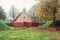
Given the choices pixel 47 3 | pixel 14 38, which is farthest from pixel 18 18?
pixel 14 38

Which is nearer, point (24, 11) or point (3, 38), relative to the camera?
point (3, 38)

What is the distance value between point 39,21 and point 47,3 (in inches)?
22.9

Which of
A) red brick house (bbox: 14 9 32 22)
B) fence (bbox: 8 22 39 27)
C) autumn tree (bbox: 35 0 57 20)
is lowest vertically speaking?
fence (bbox: 8 22 39 27)

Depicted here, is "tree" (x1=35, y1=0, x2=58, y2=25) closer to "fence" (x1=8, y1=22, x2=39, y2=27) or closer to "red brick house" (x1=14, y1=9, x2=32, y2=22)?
"fence" (x1=8, y1=22, x2=39, y2=27)

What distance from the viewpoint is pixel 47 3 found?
4.48 metres

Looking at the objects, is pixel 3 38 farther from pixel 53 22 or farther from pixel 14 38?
pixel 53 22

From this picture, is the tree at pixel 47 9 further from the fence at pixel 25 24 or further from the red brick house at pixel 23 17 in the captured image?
the red brick house at pixel 23 17

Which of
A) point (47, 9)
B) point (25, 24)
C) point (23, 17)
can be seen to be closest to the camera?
point (47, 9)

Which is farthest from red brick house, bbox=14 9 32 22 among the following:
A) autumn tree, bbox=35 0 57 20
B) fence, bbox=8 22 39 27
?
autumn tree, bbox=35 0 57 20

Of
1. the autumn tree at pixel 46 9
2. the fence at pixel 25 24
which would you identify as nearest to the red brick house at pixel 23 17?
the fence at pixel 25 24

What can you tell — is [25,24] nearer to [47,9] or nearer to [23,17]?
[23,17]

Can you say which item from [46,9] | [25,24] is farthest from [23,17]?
[46,9]

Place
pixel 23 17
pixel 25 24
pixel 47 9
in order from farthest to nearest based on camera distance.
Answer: pixel 23 17, pixel 25 24, pixel 47 9

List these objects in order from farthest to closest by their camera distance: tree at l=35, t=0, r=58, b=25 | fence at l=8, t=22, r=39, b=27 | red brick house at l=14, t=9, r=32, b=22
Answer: red brick house at l=14, t=9, r=32, b=22 < fence at l=8, t=22, r=39, b=27 < tree at l=35, t=0, r=58, b=25
